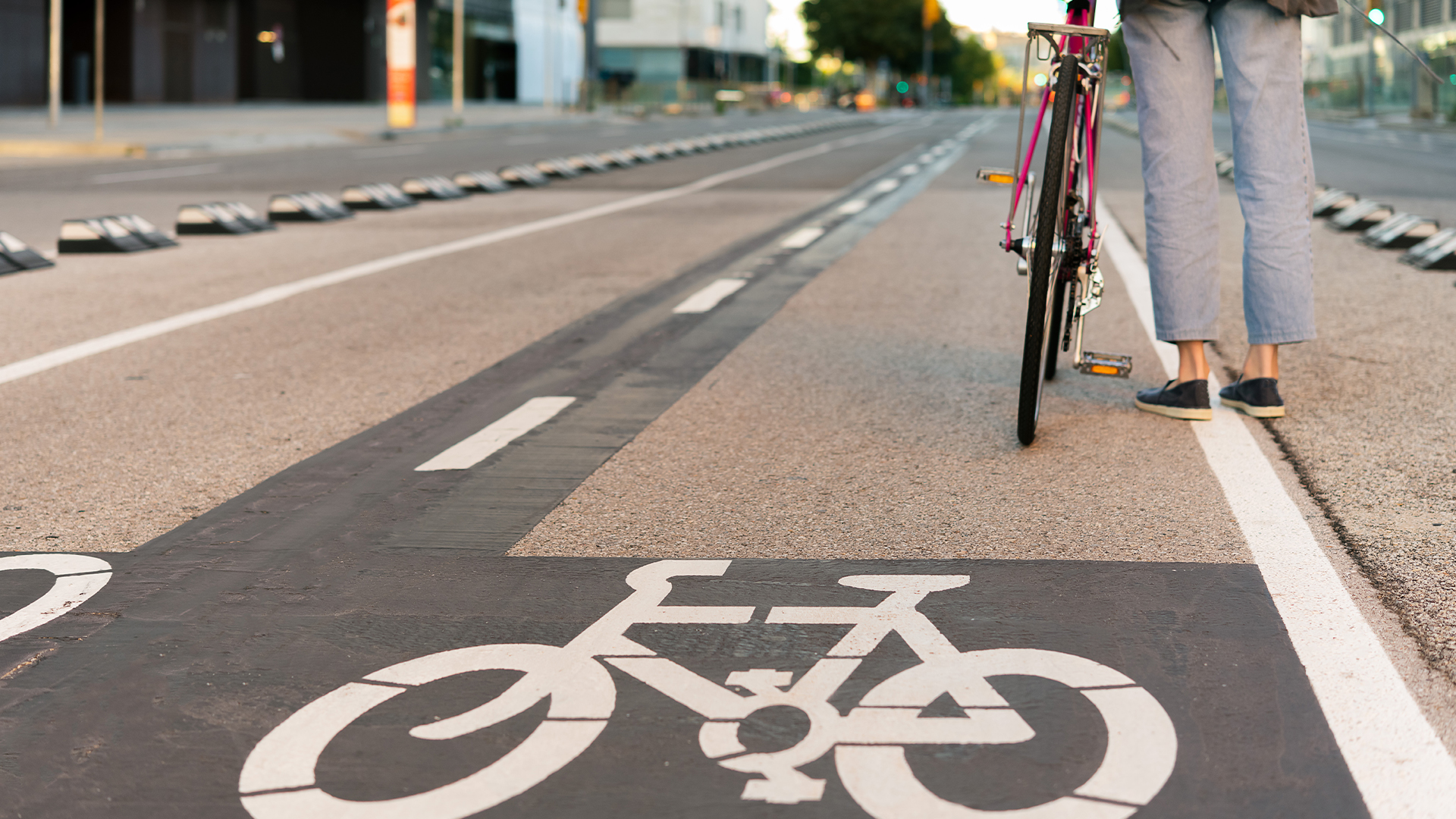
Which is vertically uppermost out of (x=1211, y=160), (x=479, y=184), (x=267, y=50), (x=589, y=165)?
(x=267, y=50)

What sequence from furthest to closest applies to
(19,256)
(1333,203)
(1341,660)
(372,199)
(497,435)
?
(372,199) → (1333,203) → (19,256) → (497,435) → (1341,660)

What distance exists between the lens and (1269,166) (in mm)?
4902

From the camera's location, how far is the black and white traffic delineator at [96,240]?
10.0 metres

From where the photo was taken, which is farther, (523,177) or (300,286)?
(523,177)

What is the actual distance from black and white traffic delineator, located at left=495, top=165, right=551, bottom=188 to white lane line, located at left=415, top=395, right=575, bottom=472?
40.9ft

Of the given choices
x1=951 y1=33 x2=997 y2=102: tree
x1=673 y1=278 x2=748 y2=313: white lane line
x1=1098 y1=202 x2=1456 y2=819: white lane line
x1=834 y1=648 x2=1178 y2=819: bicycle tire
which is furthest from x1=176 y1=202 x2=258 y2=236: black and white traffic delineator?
x1=951 y1=33 x2=997 y2=102: tree

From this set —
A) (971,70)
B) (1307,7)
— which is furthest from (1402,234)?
(971,70)

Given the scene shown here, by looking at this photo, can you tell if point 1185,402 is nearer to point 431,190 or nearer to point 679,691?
point 679,691

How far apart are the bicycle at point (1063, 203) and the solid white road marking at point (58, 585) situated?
2.39m

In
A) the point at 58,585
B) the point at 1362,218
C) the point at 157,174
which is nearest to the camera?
the point at 58,585

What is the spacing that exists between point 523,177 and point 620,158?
16.8 feet

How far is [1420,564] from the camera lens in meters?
3.45

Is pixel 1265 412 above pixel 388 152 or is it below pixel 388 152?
below

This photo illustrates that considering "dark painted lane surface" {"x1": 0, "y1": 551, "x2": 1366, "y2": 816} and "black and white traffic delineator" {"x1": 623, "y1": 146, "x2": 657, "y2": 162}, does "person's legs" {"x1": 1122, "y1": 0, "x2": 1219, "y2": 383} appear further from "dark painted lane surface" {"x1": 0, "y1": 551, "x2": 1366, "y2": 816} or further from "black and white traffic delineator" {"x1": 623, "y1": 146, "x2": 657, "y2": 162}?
"black and white traffic delineator" {"x1": 623, "y1": 146, "x2": 657, "y2": 162}
